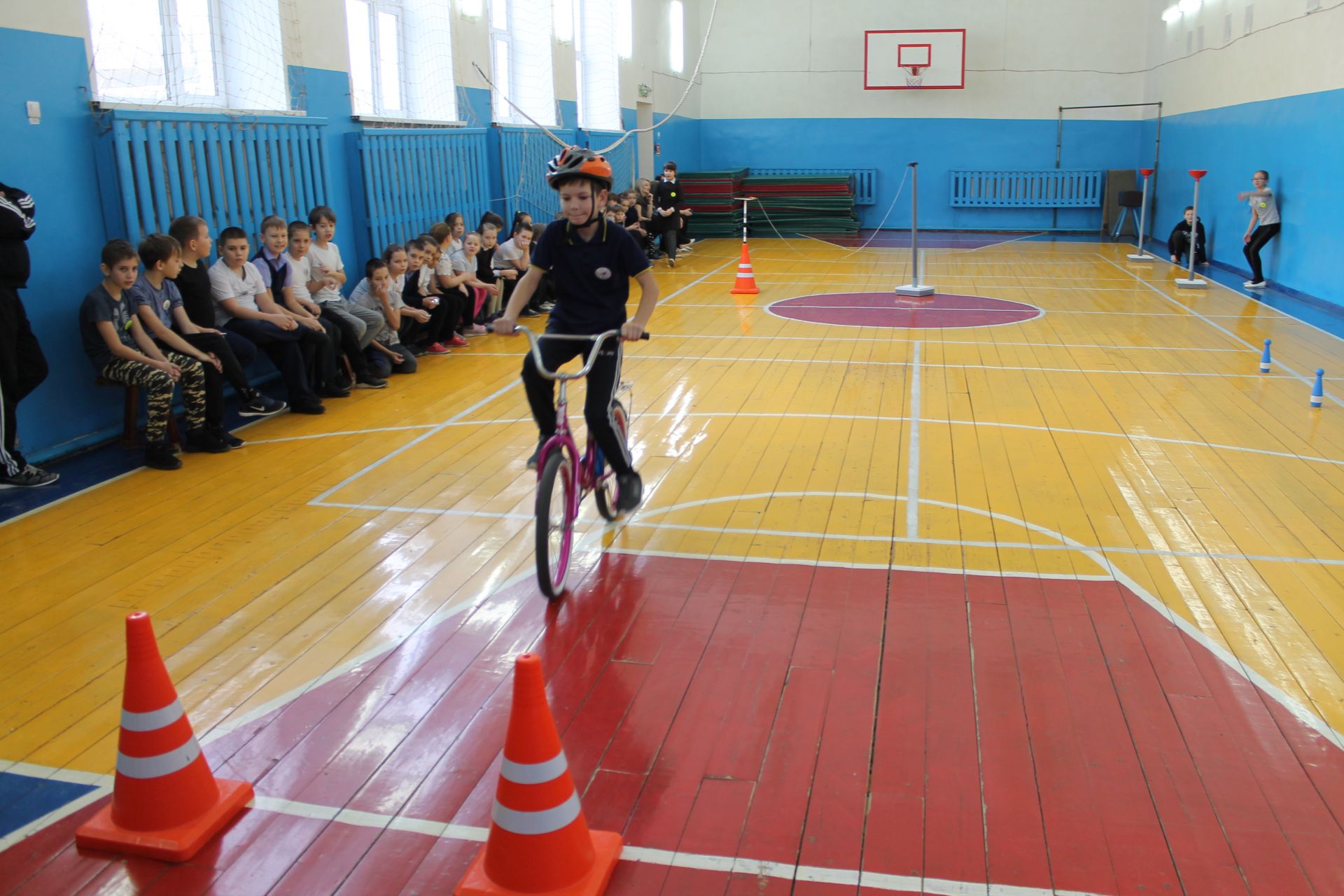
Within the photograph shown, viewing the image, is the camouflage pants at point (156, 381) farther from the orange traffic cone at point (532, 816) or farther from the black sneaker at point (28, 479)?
the orange traffic cone at point (532, 816)

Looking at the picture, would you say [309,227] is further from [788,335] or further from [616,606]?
[616,606]

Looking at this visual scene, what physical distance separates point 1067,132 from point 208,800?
19699 mm

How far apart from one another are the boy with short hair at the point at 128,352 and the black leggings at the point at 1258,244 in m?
11.0

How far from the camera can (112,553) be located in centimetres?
442

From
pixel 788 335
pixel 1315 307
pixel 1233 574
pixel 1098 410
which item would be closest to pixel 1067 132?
pixel 1315 307

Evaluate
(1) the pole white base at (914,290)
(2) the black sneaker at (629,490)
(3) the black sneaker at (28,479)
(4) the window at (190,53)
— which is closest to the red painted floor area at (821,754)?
(2) the black sneaker at (629,490)

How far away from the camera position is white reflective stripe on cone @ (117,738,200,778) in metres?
2.56

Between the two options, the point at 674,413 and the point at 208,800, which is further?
the point at 674,413

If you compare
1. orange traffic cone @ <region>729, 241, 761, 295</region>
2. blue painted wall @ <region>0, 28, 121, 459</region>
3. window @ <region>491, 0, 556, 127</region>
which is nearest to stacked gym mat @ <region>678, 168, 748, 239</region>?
window @ <region>491, 0, 556, 127</region>

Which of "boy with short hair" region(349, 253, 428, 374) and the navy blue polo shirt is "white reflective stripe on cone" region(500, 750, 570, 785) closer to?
the navy blue polo shirt

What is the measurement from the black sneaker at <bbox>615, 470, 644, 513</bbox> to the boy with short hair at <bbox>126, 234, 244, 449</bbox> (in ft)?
8.74

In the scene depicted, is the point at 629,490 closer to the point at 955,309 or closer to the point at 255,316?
the point at 255,316

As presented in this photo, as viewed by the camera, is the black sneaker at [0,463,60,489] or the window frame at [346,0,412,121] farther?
the window frame at [346,0,412,121]

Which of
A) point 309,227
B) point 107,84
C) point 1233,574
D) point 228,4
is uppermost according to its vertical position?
point 228,4
